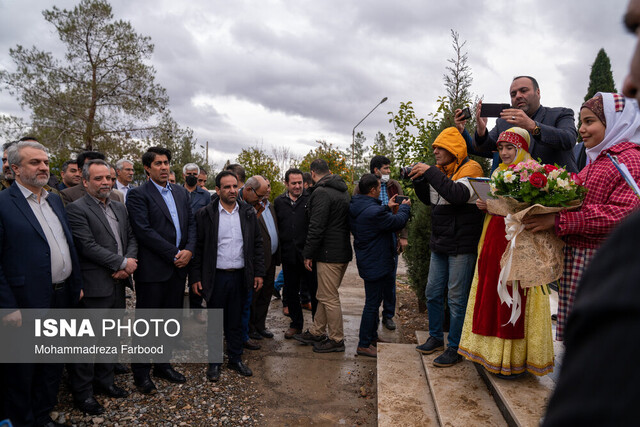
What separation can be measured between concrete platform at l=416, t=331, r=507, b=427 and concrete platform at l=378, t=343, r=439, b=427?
4.4 inches

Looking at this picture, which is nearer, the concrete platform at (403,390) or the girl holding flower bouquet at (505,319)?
the girl holding flower bouquet at (505,319)

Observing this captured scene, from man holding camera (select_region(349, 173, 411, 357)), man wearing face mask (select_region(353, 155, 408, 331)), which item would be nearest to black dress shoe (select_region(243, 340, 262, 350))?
man holding camera (select_region(349, 173, 411, 357))

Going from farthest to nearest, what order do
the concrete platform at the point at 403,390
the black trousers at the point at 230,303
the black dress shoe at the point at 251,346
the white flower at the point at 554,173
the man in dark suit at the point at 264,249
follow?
the man in dark suit at the point at 264,249
the black dress shoe at the point at 251,346
the black trousers at the point at 230,303
the concrete platform at the point at 403,390
the white flower at the point at 554,173

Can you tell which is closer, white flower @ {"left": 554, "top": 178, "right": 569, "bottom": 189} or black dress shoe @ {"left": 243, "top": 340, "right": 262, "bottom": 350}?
white flower @ {"left": 554, "top": 178, "right": 569, "bottom": 189}

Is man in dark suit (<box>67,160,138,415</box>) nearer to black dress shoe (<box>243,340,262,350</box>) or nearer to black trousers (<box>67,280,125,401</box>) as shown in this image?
black trousers (<box>67,280,125,401</box>)

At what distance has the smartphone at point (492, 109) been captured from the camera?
3.64 metres

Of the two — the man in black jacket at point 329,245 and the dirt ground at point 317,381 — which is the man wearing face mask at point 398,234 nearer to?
the dirt ground at point 317,381

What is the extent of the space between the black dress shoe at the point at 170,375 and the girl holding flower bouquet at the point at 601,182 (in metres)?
3.50

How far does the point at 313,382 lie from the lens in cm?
444

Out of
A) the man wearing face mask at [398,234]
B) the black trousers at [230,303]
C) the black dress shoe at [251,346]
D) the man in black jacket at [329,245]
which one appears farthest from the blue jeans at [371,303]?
the black trousers at [230,303]

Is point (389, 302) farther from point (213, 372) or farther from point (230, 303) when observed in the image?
point (213, 372)

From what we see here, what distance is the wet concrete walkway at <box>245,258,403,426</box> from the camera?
3.82 meters

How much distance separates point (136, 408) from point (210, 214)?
1976 millimetres

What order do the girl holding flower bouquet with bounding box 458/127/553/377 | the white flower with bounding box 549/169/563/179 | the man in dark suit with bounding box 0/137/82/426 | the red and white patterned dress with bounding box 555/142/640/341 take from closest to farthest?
the red and white patterned dress with bounding box 555/142/640/341 < the white flower with bounding box 549/169/563/179 < the man in dark suit with bounding box 0/137/82/426 < the girl holding flower bouquet with bounding box 458/127/553/377
